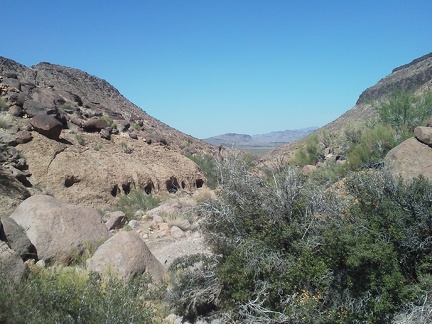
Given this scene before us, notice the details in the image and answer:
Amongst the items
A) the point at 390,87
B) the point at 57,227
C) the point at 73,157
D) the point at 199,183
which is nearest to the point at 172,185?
the point at 199,183

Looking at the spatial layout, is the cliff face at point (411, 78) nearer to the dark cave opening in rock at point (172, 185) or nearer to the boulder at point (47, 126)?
the dark cave opening in rock at point (172, 185)

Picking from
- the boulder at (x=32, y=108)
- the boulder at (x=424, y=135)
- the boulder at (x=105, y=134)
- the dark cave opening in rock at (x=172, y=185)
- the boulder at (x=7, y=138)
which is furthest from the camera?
the boulder at (x=105, y=134)

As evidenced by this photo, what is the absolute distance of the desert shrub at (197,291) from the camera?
605cm

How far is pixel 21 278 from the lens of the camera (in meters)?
5.48

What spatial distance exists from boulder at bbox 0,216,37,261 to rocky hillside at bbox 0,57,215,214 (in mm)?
2612

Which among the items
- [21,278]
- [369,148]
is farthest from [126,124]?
[21,278]

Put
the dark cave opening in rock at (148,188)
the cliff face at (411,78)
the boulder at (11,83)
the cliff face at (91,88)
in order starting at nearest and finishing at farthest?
1. the dark cave opening in rock at (148,188)
2. the boulder at (11,83)
3. the cliff face at (91,88)
4. the cliff face at (411,78)

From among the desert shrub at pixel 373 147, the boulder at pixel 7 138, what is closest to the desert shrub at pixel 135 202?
the boulder at pixel 7 138

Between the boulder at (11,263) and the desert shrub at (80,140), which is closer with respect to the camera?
the boulder at (11,263)

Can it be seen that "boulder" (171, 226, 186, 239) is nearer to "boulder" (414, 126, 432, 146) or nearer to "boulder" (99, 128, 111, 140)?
"boulder" (414, 126, 432, 146)

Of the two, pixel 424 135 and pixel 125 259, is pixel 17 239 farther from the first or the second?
pixel 424 135

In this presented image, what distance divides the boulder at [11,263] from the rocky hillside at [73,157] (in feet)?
12.2

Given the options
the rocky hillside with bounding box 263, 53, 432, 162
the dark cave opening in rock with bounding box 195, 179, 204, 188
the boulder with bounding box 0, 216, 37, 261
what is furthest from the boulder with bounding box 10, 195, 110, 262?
the rocky hillside with bounding box 263, 53, 432, 162

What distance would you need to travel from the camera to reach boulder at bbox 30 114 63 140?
48.6 feet
